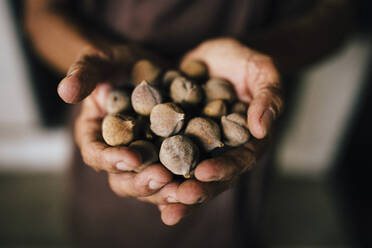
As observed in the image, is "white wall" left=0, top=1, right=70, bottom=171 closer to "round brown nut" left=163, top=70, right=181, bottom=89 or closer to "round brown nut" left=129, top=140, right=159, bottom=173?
"round brown nut" left=163, top=70, right=181, bottom=89

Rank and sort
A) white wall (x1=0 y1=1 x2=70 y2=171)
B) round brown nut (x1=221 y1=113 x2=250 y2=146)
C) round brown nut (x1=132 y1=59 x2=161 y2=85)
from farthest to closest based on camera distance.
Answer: white wall (x1=0 y1=1 x2=70 y2=171) → round brown nut (x1=132 y1=59 x2=161 y2=85) → round brown nut (x1=221 y1=113 x2=250 y2=146)

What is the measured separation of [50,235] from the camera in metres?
1.60

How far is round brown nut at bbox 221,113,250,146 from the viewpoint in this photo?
677mm

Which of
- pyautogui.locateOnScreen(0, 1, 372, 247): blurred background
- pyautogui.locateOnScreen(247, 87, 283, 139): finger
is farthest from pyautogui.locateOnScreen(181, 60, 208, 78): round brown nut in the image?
pyautogui.locateOnScreen(0, 1, 372, 247): blurred background

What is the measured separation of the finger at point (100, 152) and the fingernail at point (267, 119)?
0.25 m

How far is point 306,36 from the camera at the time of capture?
0.94 m

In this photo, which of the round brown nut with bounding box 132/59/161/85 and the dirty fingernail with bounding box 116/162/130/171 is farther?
the round brown nut with bounding box 132/59/161/85

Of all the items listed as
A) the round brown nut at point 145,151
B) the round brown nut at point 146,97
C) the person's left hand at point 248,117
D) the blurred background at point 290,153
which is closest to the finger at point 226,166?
the person's left hand at point 248,117

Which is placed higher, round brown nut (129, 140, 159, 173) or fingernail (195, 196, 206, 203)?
round brown nut (129, 140, 159, 173)

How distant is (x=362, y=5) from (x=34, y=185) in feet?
6.24

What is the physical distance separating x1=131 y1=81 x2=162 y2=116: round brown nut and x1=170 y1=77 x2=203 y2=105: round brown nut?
53mm

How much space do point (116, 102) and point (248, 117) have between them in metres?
0.32

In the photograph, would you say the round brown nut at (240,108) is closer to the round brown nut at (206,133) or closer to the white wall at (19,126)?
the round brown nut at (206,133)

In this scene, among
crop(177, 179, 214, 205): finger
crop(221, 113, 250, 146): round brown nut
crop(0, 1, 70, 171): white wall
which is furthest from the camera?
crop(0, 1, 70, 171): white wall
